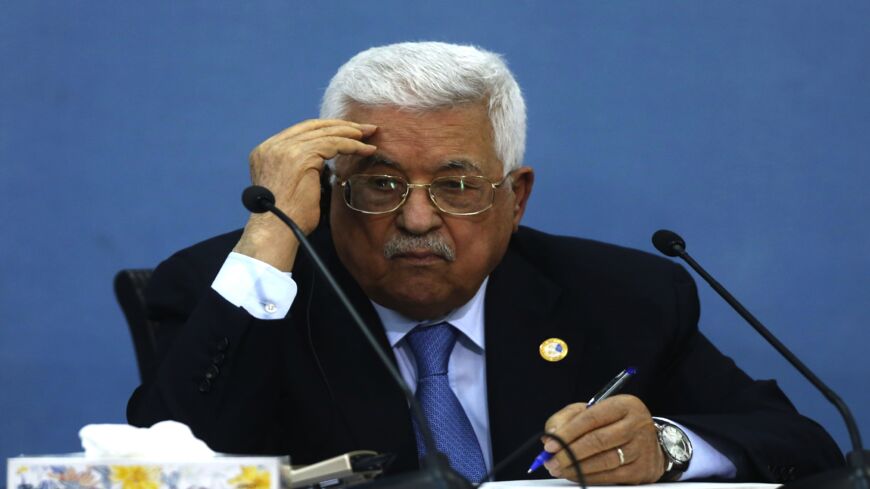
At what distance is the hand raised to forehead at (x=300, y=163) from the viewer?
2.19 metres

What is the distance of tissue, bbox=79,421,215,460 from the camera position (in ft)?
4.50

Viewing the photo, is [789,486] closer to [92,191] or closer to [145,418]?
[145,418]

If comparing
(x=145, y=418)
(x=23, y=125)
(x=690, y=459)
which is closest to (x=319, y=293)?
(x=145, y=418)

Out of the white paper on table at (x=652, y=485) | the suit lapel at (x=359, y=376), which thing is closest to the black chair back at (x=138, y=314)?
the suit lapel at (x=359, y=376)

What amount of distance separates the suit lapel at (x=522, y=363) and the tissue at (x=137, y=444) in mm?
879

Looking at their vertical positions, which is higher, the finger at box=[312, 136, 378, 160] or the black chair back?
the finger at box=[312, 136, 378, 160]

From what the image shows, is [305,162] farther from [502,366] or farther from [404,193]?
[502,366]

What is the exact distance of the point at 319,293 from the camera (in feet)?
7.89

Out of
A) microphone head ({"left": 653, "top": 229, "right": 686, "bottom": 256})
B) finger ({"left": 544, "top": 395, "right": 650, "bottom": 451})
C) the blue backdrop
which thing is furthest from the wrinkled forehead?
the blue backdrop

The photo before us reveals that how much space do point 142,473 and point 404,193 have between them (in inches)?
38.9

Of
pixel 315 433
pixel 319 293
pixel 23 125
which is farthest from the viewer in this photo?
pixel 23 125

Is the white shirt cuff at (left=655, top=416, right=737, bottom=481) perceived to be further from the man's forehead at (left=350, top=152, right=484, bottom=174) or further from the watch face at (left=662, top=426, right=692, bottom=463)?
the man's forehead at (left=350, top=152, right=484, bottom=174)

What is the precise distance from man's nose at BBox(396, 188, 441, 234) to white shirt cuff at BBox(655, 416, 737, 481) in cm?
55

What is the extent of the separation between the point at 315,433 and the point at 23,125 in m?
1.28
